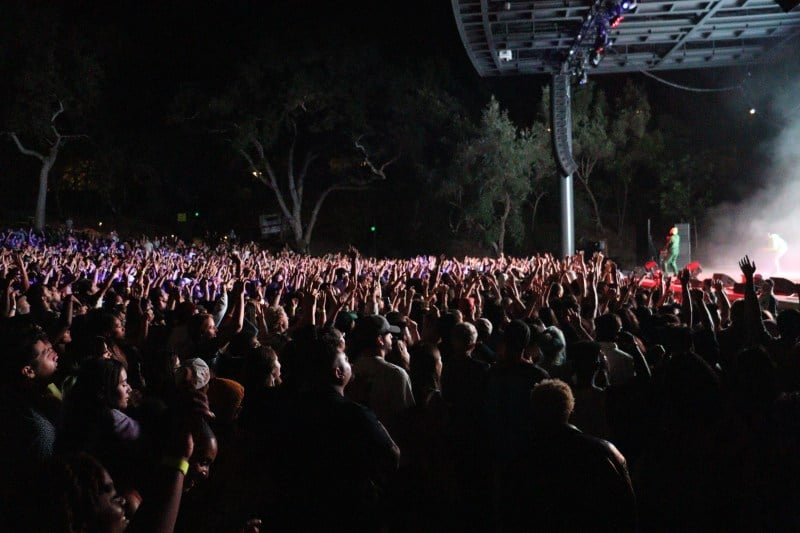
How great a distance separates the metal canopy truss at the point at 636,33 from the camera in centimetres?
1678

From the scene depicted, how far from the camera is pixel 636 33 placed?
18.5 metres

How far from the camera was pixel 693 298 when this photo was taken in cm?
598

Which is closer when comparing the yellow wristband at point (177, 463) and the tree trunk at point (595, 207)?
the yellow wristband at point (177, 463)

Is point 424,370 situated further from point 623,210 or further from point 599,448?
point 623,210

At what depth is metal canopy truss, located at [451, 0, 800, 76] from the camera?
1678 centimetres

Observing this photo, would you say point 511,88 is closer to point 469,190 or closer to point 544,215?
point 544,215

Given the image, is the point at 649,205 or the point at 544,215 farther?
the point at 544,215

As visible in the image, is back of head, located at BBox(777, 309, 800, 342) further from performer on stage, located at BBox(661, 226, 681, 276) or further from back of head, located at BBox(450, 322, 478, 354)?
performer on stage, located at BBox(661, 226, 681, 276)

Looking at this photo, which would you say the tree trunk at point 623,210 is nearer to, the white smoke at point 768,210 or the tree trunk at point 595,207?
the tree trunk at point 595,207

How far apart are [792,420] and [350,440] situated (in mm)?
1835

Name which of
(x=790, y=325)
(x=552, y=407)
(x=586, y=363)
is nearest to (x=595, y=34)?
(x=790, y=325)

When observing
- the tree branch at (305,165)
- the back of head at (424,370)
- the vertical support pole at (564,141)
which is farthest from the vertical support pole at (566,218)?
the tree branch at (305,165)

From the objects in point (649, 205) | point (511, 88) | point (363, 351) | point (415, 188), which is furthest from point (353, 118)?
point (363, 351)

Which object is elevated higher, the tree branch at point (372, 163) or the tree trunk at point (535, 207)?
the tree branch at point (372, 163)
